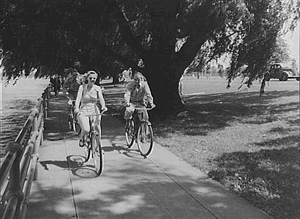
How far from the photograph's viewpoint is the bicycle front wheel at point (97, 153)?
6543mm

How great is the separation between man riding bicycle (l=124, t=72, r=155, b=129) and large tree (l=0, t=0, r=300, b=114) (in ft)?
12.6

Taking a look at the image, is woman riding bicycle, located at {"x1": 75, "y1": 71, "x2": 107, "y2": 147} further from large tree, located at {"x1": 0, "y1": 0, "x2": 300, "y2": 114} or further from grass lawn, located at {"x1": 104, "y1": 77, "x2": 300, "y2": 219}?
large tree, located at {"x1": 0, "y1": 0, "x2": 300, "y2": 114}

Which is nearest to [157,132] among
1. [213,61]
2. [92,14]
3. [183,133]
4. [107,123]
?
[183,133]

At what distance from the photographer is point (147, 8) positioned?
13555 millimetres

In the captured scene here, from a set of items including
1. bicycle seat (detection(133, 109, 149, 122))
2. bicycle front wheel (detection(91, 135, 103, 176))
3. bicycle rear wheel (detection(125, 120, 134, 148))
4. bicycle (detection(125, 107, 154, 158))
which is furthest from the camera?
bicycle rear wheel (detection(125, 120, 134, 148))

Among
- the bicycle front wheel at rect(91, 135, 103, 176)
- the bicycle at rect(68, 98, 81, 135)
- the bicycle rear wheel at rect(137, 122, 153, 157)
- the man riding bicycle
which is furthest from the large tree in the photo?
the bicycle front wheel at rect(91, 135, 103, 176)

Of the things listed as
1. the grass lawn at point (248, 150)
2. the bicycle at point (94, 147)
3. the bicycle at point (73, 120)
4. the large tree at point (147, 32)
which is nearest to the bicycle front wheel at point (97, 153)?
the bicycle at point (94, 147)

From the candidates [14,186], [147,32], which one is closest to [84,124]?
[14,186]

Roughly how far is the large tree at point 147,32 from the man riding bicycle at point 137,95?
151 inches

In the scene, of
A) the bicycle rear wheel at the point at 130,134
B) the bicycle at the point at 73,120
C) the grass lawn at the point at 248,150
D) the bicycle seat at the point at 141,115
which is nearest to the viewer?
the grass lawn at the point at 248,150

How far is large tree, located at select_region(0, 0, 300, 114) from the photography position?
11797 mm

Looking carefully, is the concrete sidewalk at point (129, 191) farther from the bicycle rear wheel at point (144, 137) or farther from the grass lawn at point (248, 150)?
the grass lawn at point (248, 150)

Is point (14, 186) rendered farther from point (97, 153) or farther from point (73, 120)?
point (73, 120)

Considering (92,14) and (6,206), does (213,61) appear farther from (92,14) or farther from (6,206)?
(6,206)
